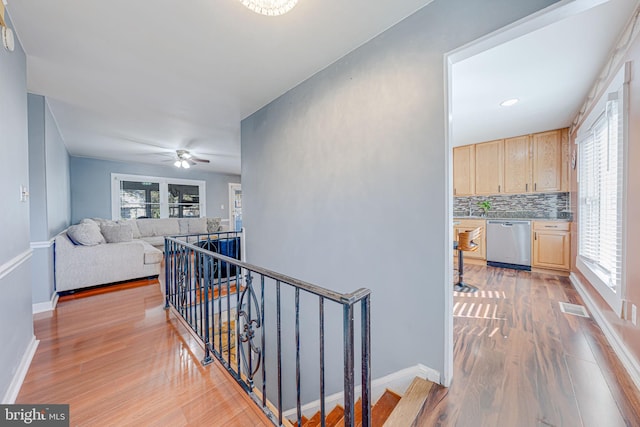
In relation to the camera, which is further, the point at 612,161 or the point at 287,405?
the point at 287,405

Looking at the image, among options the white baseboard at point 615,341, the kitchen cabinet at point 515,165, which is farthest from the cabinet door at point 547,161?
the white baseboard at point 615,341

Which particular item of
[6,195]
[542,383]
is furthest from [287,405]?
[6,195]

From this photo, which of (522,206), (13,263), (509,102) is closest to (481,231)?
(522,206)

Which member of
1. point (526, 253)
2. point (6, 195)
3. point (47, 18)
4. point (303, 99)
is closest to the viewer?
point (6, 195)

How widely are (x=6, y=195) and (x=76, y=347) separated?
1.33 meters

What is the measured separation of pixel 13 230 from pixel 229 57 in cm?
188

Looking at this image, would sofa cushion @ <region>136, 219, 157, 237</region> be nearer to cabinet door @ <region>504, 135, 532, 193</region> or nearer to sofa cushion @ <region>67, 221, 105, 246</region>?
sofa cushion @ <region>67, 221, 105, 246</region>

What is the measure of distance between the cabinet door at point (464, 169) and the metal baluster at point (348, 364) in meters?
4.80

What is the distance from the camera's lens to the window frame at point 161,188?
239 inches

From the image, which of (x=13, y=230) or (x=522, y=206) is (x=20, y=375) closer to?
(x=13, y=230)

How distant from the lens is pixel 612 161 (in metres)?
2.26

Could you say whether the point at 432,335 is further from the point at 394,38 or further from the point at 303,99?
the point at 303,99

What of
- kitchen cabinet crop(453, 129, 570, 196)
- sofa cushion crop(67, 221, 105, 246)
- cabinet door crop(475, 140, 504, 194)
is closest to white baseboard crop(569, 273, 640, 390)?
kitchen cabinet crop(453, 129, 570, 196)

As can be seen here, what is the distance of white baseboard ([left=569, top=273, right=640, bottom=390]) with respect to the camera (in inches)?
59.4
